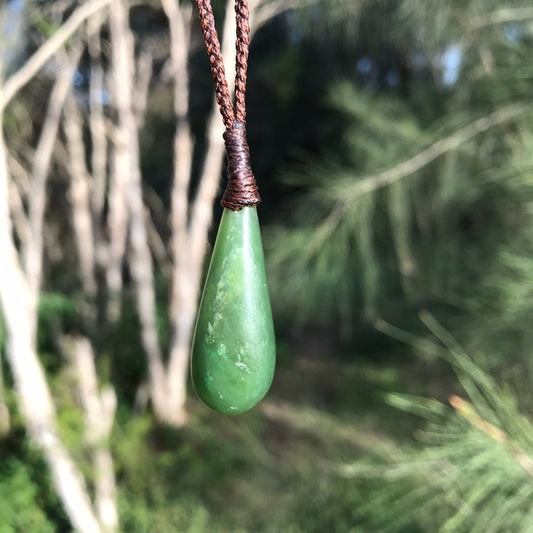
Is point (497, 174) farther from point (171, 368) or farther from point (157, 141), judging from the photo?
point (157, 141)

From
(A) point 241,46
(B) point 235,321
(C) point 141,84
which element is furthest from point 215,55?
(C) point 141,84

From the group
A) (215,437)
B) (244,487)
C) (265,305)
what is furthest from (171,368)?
(265,305)

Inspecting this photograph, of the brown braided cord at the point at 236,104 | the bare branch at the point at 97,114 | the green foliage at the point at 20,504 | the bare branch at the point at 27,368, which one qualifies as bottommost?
the green foliage at the point at 20,504

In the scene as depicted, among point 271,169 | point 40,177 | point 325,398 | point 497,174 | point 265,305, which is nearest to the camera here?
point 265,305

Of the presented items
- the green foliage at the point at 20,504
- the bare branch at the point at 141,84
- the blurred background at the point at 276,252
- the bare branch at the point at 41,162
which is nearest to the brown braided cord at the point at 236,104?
the blurred background at the point at 276,252

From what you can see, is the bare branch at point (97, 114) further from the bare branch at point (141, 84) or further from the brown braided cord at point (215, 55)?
the brown braided cord at point (215, 55)
